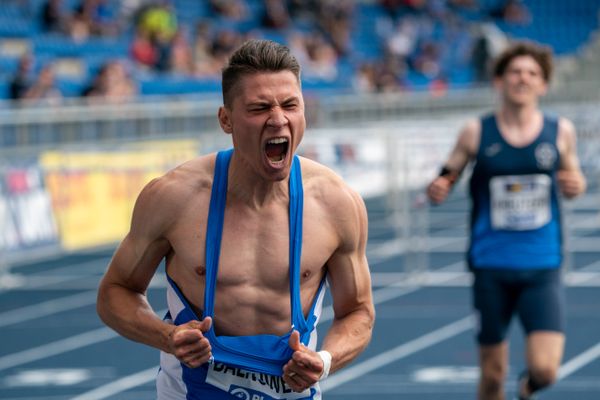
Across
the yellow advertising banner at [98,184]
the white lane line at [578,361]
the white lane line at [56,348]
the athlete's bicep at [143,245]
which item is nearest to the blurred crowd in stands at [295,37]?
the yellow advertising banner at [98,184]

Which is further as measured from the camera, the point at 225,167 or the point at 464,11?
the point at 464,11

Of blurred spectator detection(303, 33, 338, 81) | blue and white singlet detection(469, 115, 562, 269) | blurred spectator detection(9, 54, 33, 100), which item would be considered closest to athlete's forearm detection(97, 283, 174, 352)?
blue and white singlet detection(469, 115, 562, 269)

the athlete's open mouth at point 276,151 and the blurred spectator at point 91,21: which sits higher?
the blurred spectator at point 91,21

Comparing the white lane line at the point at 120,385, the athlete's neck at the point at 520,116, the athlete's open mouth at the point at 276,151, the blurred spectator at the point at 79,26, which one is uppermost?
the blurred spectator at the point at 79,26

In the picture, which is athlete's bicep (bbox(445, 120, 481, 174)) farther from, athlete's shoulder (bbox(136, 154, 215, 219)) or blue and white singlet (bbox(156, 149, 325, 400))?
athlete's shoulder (bbox(136, 154, 215, 219))

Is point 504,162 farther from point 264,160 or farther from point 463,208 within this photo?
point 463,208

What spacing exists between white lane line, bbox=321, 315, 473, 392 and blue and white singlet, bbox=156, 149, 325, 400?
4770 mm

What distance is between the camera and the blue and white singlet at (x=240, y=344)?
373 cm

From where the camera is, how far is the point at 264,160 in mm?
3580

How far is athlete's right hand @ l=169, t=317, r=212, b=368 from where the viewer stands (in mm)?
3518

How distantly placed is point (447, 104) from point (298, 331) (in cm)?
2393

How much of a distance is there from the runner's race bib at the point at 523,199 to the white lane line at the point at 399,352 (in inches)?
85.7

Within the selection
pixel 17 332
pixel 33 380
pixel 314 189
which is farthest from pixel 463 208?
pixel 314 189

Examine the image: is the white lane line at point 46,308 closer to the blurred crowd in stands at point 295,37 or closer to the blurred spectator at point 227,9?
the blurred crowd in stands at point 295,37
